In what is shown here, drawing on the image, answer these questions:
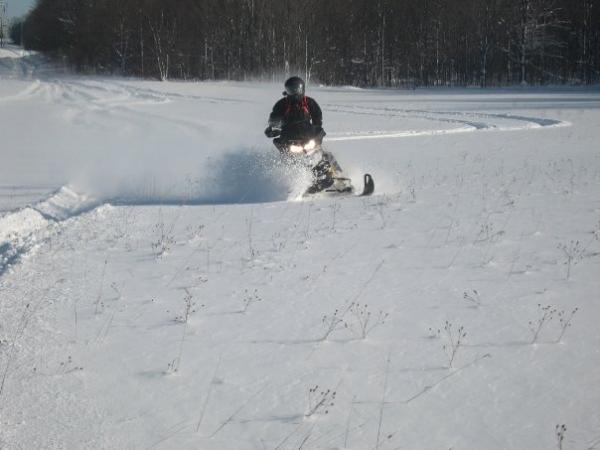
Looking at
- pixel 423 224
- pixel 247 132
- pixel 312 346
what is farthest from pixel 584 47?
pixel 312 346

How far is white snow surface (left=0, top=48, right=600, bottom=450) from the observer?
2861 mm

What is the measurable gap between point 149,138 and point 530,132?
10988 millimetres

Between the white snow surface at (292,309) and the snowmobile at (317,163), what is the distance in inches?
8.4

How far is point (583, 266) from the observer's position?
210 inches

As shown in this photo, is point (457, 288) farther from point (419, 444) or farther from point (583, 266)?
point (419, 444)

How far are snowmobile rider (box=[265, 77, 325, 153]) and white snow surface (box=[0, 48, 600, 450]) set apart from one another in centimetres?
49

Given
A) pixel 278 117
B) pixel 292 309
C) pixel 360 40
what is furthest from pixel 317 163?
pixel 360 40

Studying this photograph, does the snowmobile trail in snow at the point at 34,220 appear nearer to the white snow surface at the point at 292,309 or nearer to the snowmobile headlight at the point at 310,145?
the white snow surface at the point at 292,309

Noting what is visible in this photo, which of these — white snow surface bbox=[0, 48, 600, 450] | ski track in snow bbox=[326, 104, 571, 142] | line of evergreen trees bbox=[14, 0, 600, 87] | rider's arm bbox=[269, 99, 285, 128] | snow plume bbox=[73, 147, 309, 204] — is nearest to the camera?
white snow surface bbox=[0, 48, 600, 450]

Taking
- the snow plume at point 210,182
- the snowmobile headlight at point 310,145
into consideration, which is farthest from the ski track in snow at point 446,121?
the snowmobile headlight at point 310,145

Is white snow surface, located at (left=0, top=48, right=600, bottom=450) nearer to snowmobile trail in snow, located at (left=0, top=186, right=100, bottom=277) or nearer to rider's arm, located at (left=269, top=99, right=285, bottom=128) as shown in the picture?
snowmobile trail in snow, located at (left=0, top=186, right=100, bottom=277)

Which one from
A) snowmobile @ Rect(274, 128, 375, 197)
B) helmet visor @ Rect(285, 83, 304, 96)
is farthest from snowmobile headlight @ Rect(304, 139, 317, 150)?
helmet visor @ Rect(285, 83, 304, 96)

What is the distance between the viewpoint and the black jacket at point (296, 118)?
8.64m

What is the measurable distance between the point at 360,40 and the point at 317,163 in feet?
166
